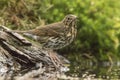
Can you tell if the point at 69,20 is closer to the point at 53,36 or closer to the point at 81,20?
the point at 53,36

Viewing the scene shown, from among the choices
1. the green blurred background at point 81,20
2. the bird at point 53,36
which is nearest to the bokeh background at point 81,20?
the green blurred background at point 81,20

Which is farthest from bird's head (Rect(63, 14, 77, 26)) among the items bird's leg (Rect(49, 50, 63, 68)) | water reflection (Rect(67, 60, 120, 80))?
water reflection (Rect(67, 60, 120, 80))

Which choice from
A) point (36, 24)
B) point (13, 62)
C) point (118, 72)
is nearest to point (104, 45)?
point (36, 24)

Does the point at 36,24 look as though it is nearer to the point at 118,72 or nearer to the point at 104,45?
the point at 104,45

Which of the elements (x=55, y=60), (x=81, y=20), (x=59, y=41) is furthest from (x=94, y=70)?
(x=81, y=20)

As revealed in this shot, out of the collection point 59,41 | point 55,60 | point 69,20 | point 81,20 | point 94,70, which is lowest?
point 94,70

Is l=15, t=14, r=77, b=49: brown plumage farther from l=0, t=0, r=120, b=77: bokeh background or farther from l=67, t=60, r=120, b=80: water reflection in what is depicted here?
l=0, t=0, r=120, b=77: bokeh background
